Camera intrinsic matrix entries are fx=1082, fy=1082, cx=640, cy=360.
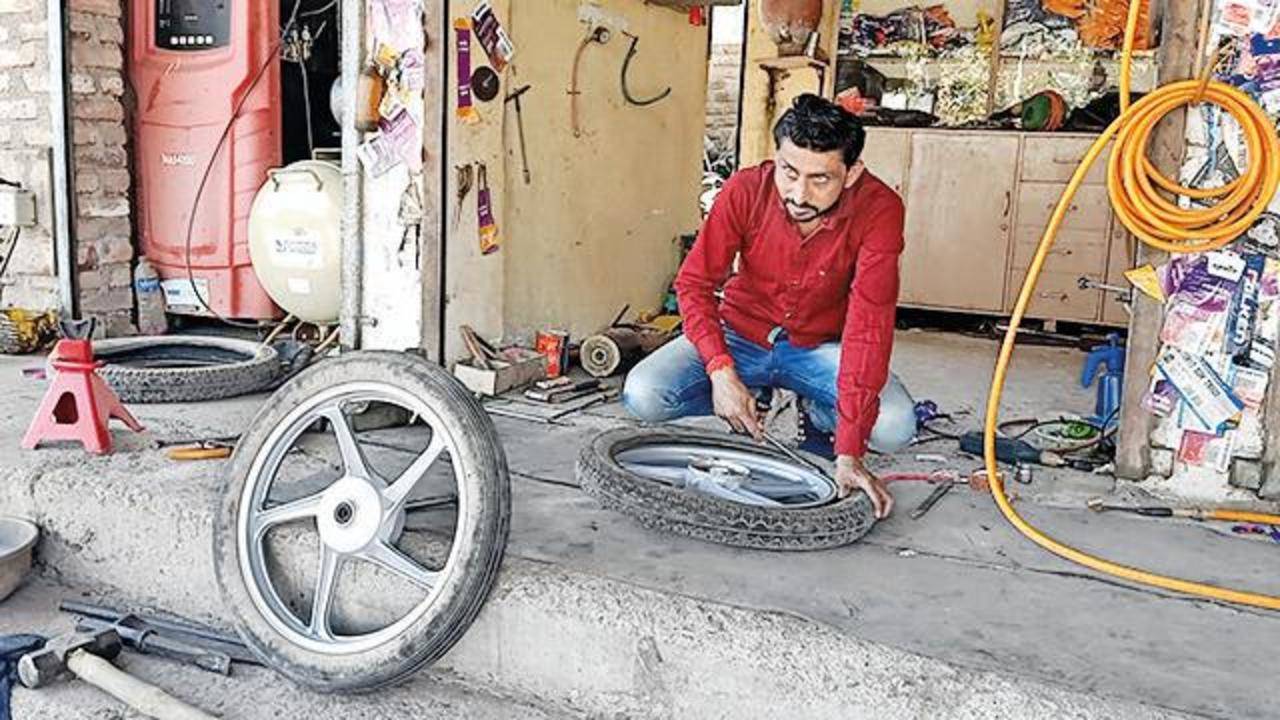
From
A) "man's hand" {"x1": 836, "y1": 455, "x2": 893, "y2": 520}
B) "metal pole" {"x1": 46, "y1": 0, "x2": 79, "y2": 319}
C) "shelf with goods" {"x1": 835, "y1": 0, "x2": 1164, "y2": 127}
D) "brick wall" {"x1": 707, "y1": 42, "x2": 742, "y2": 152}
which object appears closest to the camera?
"man's hand" {"x1": 836, "y1": 455, "x2": 893, "y2": 520}

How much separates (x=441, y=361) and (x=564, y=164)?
1.03m

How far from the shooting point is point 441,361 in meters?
3.59

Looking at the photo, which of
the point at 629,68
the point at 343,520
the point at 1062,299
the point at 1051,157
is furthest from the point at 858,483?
the point at 1051,157

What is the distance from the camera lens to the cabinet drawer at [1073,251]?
5930 millimetres

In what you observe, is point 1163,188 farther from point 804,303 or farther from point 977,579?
point 977,579

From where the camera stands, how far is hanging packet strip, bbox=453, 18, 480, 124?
345 cm

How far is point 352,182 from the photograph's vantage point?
345 cm

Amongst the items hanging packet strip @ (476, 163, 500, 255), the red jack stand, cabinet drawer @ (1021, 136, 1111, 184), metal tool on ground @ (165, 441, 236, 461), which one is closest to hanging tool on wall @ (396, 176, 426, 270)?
hanging packet strip @ (476, 163, 500, 255)

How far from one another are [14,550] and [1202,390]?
2977mm

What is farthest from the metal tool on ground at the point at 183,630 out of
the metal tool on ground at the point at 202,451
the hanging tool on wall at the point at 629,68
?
the hanging tool on wall at the point at 629,68

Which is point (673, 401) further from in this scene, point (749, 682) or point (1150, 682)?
point (1150, 682)

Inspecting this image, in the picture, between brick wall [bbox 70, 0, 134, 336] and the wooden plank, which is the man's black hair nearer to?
the wooden plank

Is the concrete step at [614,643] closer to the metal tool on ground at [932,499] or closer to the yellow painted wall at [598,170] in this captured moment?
the metal tool on ground at [932,499]

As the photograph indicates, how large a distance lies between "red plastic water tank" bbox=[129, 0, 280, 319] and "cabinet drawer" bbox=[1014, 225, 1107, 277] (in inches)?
160
